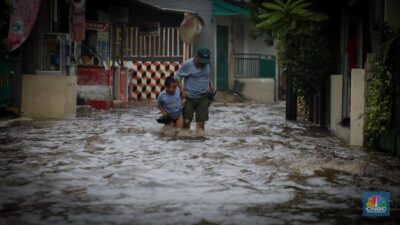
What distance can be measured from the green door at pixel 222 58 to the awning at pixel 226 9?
1.44 m

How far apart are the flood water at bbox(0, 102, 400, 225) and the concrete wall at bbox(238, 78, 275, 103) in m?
16.3

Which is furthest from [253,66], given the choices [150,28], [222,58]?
[150,28]

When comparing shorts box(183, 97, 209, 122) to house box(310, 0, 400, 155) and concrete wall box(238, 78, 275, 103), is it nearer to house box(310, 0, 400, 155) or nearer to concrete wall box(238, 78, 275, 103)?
house box(310, 0, 400, 155)

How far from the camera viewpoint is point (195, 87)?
12.5 meters

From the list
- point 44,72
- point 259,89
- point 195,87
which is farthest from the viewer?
point 259,89

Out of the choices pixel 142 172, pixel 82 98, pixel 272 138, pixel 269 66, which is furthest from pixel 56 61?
pixel 269 66

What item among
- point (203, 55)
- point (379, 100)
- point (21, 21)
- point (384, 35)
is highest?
point (21, 21)

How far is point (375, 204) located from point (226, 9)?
71.2 feet

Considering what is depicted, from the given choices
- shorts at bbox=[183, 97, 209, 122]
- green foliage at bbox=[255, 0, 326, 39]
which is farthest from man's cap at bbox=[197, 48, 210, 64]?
green foliage at bbox=[255, 0, 326, 39]

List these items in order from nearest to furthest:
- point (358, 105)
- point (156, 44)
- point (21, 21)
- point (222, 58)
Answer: point (358, 105)
point (21, 21)
point (156, 44)
point (222, 58)

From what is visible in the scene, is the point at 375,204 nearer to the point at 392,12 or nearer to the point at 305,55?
the point at 392,12

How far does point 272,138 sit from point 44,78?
566cm

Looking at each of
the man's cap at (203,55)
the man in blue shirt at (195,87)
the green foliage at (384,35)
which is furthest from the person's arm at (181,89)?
the green foliage at (384,35)

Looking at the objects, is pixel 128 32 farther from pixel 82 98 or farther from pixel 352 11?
pixel 352 11
